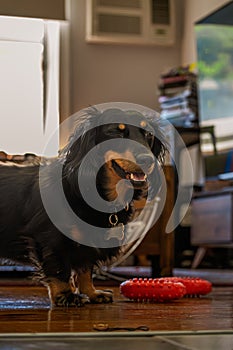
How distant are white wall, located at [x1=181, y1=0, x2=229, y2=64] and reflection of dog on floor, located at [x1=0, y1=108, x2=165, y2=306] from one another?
157 inches

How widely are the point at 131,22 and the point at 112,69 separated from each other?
1.34 ft

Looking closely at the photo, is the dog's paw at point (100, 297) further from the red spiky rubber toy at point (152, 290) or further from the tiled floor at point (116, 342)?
the tiled floor at point (116, 342)

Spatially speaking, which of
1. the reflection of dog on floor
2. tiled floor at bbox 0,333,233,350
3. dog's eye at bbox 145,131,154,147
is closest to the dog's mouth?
the reflection of dog on floor

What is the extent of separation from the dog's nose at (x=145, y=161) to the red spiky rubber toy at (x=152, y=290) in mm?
468

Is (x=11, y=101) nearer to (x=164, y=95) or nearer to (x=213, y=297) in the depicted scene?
(x=213, y=297)

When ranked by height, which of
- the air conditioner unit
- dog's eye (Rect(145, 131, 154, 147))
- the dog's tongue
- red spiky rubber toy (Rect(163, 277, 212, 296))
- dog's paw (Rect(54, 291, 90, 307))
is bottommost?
red spiky rubber toy (Rect(163, 277, 212, 296))

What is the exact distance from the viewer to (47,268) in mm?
1774

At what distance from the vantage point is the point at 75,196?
68.5 inches

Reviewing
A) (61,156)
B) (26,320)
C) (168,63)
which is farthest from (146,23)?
(26,320)

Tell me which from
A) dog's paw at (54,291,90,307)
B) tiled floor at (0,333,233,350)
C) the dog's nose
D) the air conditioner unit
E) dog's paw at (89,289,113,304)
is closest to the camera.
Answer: tiled floor at (0,333,233,350)

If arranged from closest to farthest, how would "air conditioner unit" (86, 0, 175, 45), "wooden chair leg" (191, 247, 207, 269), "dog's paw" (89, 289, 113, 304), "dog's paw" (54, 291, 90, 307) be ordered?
"dog's paw" (54, 291, 90, 307), "dog's paw" (89, 289, 113, 304), "wooden chair leg" (191, 247, 207, 269), "air conditioner unit" (86, 0, 175, 45)

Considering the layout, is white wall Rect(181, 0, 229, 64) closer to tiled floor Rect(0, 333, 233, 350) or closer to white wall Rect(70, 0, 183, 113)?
white wall Rect(70, 0, 183, 113)

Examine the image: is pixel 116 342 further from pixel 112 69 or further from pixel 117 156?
pixel 112 69

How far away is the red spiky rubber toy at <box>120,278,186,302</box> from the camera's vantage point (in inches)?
79.1
